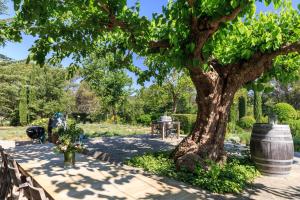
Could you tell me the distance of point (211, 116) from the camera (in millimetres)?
6180

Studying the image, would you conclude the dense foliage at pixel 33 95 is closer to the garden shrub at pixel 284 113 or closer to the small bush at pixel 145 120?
the small bush at pixel 145 120

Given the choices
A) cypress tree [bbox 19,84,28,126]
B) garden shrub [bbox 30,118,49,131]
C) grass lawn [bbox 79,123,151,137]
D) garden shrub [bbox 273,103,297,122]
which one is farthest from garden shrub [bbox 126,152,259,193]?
cypress tree [bbox 19,84,28,126]

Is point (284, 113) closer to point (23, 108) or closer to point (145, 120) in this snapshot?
point (145, 120)

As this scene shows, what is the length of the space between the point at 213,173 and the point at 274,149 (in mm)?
1686

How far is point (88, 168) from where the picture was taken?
224 inches

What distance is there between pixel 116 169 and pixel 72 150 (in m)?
1.08

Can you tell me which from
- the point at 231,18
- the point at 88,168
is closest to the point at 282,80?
the point at 231,18

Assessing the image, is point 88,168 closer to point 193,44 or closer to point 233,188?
point 233,188

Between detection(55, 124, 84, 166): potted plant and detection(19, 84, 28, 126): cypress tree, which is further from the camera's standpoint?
detection(19, 84, 28, 126): cypress tree

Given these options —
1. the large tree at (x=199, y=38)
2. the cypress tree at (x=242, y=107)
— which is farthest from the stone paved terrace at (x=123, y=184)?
the cypress tree at (x=242, y=107)

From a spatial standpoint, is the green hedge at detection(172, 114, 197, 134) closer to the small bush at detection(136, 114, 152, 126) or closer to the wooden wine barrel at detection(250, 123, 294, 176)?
the small bush at detection(136, 114, 152, 126)

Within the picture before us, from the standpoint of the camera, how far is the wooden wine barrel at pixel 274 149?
5645 mm

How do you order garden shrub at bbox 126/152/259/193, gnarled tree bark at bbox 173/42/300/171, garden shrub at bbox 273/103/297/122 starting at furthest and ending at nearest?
garden shrub at bbox 273/103/297/122
gnarled tree bark at bbox 173/42/300/171
garden shrub at bbox 126/152/259/193

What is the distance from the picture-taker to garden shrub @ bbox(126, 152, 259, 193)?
4734mm
